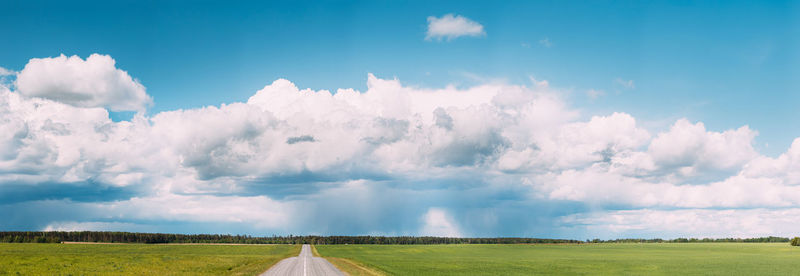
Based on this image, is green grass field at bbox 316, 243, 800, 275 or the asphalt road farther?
green grass field at bbox 316, 243, 800, 275

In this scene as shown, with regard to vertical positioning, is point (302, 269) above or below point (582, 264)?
above

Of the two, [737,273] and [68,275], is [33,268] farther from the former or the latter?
[737,273]

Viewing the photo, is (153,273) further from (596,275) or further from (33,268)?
(596,275)

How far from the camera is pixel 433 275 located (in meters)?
56.4

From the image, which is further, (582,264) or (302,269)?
(582,264)

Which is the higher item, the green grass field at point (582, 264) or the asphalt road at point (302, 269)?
the asphalt road at point (302, 269)

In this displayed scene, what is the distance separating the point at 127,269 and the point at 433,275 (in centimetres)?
3198

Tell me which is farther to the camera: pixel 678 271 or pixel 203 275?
pixel 678 271

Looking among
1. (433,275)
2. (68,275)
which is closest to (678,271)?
(433,275)

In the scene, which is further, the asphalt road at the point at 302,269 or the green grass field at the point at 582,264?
the green grass field at the point at 582,264

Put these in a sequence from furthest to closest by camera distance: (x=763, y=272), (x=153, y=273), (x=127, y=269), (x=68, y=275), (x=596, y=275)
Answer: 1. (x=763, y=272)
2. (x=596, y=275)
3. (x=127, y=269)
4. (x=153, y=273)
5. (x=68, y=275)

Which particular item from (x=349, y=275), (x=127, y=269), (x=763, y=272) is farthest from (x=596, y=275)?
(x=127, y=269)

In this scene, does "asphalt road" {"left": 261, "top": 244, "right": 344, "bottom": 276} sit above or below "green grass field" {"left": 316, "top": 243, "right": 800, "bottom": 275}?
above

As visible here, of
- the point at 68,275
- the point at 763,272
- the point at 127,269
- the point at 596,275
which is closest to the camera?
the point at 68,275
